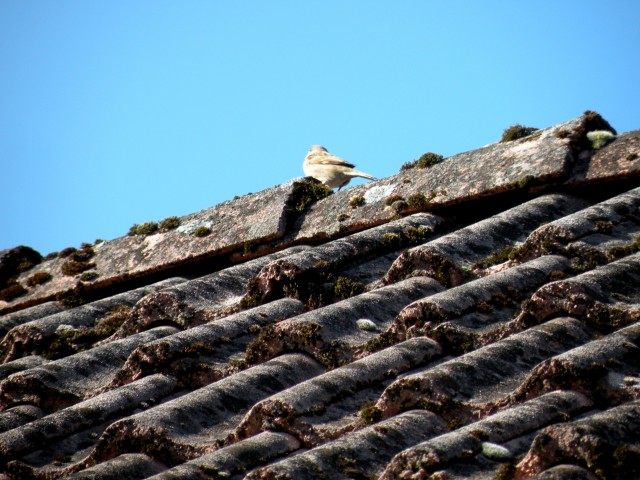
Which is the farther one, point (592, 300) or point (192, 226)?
point (192, 226)

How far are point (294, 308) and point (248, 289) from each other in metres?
0.49

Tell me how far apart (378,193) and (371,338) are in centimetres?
305

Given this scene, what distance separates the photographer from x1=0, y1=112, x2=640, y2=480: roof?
418 cm

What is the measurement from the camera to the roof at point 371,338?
4.18 meters

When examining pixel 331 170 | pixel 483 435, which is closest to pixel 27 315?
pixel 483 435

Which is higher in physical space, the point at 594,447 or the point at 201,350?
the point at 201,350

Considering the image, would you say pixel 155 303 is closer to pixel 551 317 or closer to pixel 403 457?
pixel 551 317

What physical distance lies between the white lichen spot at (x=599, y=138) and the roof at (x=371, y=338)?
1.1 inches

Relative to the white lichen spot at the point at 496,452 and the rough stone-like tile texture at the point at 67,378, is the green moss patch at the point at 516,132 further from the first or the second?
the white lichen spot at the point at 496,452

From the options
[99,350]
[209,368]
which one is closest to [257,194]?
[99,350]

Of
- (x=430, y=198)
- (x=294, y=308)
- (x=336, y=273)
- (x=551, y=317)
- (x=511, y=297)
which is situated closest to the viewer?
(x=551, y=317)

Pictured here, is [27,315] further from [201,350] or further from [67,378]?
[201,350]

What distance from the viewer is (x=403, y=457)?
12.7 ft

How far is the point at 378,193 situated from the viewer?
27.8 feet
